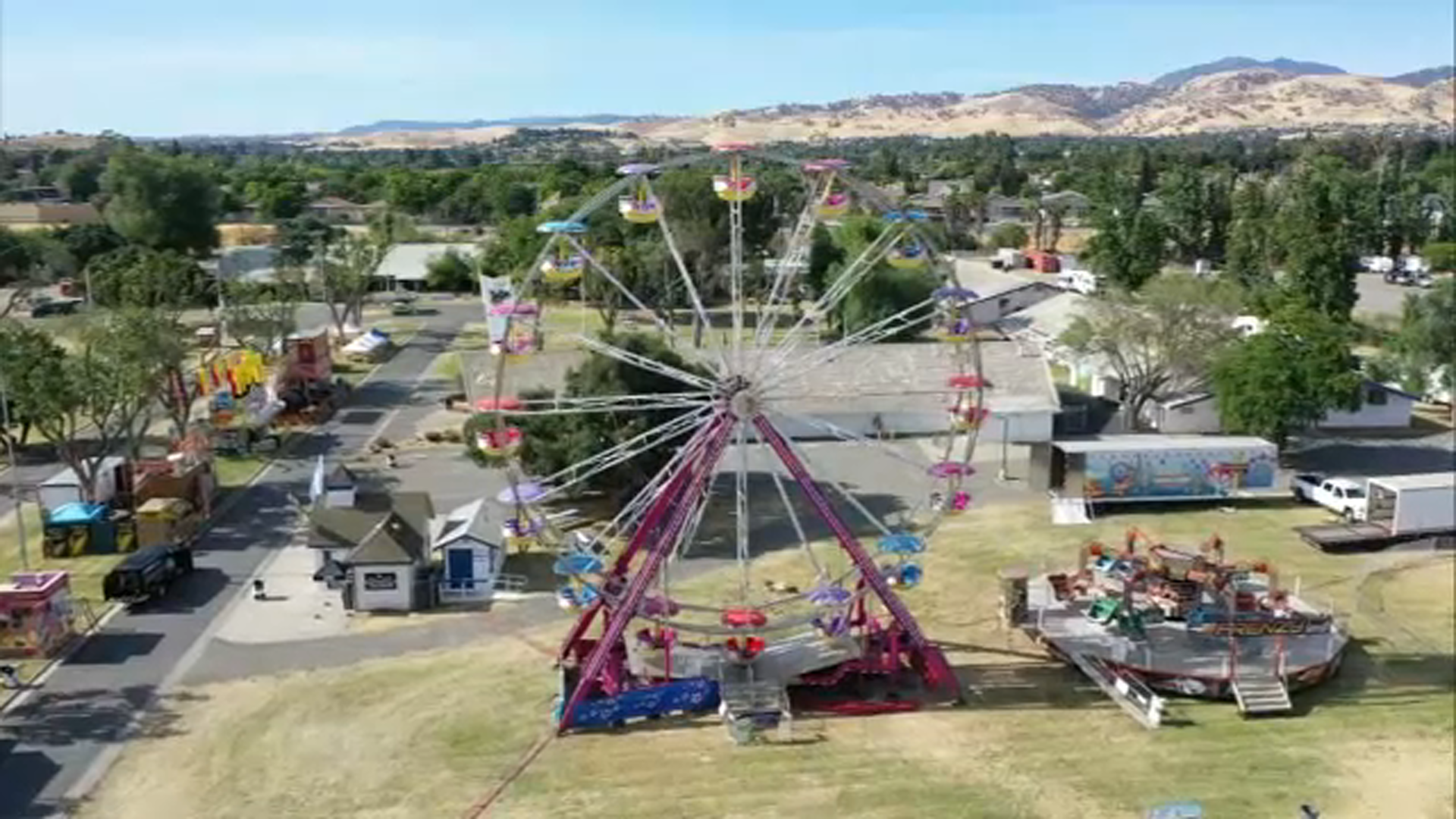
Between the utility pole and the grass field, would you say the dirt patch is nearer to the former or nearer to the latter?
the grass field

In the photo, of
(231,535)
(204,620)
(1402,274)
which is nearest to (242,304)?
(231,535)

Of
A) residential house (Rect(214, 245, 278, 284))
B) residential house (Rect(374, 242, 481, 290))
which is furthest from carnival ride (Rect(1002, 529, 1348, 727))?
residential house (Rect(374, 242, 481, 290))

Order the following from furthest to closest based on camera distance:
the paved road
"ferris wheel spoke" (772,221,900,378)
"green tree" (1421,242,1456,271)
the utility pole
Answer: "green tree" (1421,242,1456,271), the utility pole, "ferris wheel spoke" (772,221,900,378), the paved road

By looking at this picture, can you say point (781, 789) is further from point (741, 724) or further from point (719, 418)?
point (719, 418)

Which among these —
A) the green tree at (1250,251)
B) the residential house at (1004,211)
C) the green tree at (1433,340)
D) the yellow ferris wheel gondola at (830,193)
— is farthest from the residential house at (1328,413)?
the residential house at (1004,211)

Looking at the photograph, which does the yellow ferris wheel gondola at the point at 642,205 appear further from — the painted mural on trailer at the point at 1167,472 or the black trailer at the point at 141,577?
the painted mural on trailer at the point at 1167,472
